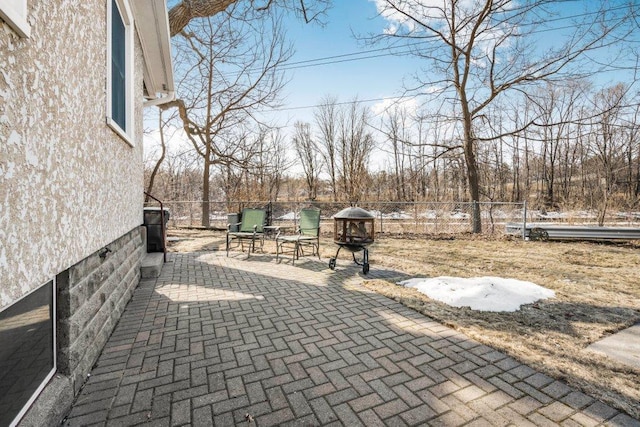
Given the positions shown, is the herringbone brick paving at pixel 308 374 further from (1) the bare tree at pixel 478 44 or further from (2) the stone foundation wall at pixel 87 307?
(1) the bare tree at pixel 478 44

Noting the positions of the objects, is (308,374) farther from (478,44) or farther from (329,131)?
(329,131)

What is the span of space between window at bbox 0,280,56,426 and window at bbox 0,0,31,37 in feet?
3.83

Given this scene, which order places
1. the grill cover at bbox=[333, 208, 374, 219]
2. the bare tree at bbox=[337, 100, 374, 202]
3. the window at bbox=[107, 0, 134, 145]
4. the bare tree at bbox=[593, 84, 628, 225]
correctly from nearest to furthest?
the window at bbox=[107, 0, 134, 145]
the grill cover at bbox=[333, 208, 374, 219]
the bare tree at bbox=[593, 84, 628, 225]
the bare tree at bbox=[337, 100, 374, 202]

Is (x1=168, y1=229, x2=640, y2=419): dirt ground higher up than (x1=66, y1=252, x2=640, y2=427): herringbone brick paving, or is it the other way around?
(x1=66, y1=252, x2=640, y2=427): herringbone brick paving

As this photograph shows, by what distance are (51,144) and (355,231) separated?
4.22 metres

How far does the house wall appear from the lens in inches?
45.7

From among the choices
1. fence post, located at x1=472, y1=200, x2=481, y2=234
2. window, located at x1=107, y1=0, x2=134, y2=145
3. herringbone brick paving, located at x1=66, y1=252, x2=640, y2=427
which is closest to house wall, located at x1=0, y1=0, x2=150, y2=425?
window, located at x1=107, y1=0, x2=134, y2=145

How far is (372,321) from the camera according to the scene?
3.10 meters

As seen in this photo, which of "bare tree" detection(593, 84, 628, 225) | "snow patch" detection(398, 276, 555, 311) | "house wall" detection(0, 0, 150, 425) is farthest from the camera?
"bare tree" detection(593, 84, 628, 225)

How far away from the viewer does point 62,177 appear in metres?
1.61

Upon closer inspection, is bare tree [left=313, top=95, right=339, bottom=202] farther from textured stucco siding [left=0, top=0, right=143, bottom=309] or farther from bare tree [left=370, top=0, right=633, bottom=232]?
textured stucco siding [left=0, top=0, right=143, bottom=309]

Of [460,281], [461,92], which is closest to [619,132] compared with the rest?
[461,92]

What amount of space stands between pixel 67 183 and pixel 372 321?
107 inches

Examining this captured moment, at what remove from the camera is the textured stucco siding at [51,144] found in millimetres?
1140
